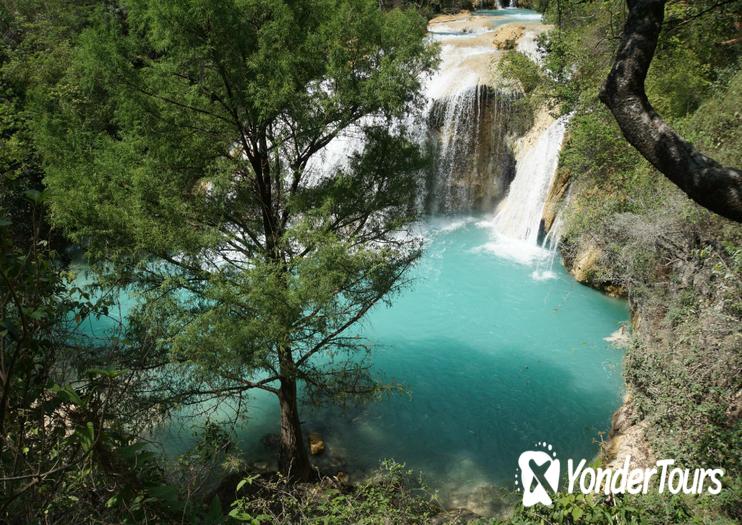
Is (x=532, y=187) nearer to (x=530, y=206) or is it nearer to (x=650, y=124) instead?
(x=530, y=206)

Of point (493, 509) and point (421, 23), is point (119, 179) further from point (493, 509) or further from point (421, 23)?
point (493, 509)

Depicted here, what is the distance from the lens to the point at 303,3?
6.32 m

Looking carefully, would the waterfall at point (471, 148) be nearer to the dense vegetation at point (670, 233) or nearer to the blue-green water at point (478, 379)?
the dense vegetation at point (670, 233)

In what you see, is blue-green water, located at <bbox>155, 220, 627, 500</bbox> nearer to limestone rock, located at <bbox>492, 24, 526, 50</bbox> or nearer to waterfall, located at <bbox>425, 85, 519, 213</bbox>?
waterfall, located at <bbox>425, 85, 519, 213</bbox>

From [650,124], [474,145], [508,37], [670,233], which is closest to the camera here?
[650,124]

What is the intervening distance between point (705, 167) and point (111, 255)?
570 centimetres

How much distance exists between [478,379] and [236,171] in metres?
6.24

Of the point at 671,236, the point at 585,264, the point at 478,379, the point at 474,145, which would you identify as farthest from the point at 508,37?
the point at 478,379

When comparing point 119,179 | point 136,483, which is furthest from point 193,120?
point 136,483

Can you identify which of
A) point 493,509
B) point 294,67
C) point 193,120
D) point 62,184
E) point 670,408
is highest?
point 294,67

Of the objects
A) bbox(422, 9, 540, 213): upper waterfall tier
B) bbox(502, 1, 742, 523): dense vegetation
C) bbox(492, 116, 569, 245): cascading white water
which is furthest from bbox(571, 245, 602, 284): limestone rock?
bbox(422, 9, 540, 213): upper waterfall tier

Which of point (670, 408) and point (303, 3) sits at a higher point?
point (303, 3)

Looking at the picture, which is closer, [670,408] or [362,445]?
[670,408]

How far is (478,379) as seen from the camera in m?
9.96
